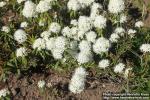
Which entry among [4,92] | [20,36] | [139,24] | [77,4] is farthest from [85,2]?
[4,92]

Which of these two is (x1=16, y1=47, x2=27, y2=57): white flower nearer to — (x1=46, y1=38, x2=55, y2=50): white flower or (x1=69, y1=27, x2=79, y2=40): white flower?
(x1=46, y1=38, x2=55, y2=50): white flower

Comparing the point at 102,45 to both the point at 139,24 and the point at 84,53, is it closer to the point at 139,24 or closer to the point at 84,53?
the point at 84,53

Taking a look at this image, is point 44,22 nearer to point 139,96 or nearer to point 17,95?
point 17,95

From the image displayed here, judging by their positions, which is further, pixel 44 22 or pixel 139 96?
pixel 44 22

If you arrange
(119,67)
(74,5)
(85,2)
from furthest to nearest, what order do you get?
1. (85,2)
2. (74,5)
3. (119,67)

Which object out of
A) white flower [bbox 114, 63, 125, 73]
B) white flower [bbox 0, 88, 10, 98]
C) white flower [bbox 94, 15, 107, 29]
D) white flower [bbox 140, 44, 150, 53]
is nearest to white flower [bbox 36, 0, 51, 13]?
white flower [bbox 94, 15, 107, 29]

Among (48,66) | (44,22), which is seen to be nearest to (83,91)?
(48,66)
